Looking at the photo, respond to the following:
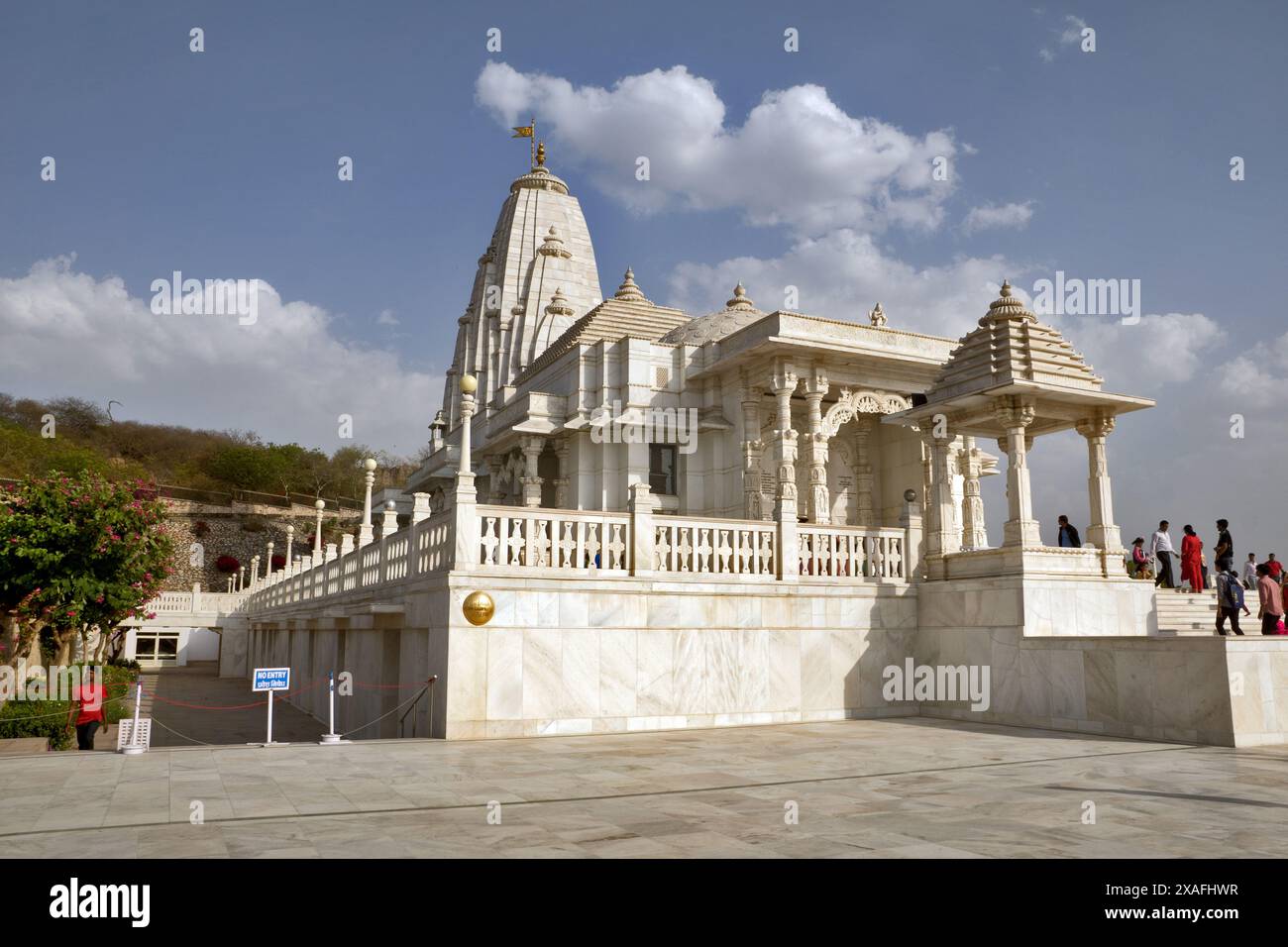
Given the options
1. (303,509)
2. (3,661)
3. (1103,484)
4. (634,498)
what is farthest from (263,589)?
(303,509)

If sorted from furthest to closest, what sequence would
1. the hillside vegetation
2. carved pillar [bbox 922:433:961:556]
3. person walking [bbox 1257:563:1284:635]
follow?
1. the hillside vegetation
2. carved pillar [bbox 922:433:961:556]
3. person walking [bbox 1257:563:1284:635]

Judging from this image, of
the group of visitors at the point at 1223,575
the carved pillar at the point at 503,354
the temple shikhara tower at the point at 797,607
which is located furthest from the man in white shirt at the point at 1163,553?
the carved pillar at the point at 503,354

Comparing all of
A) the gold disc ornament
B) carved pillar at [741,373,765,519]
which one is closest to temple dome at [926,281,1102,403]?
carved pillar at [741,373,765,519]

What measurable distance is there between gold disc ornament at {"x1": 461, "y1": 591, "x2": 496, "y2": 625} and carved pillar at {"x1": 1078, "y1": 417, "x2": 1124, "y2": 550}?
32.2 ft

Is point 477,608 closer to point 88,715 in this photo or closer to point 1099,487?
point 88,715

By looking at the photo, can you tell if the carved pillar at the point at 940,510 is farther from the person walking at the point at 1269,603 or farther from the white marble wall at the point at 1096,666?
the person walking at the point at 1269,603

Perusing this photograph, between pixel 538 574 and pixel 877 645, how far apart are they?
5916mm

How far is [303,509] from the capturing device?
82375mm

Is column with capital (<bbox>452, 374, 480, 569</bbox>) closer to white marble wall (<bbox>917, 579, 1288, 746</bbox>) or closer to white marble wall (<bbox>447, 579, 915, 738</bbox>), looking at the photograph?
white marble wall (<bbox>447, 579, 915, 738</bbox>)

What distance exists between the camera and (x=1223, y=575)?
1364 cm

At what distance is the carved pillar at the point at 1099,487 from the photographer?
15.4m

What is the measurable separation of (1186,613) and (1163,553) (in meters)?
3.24

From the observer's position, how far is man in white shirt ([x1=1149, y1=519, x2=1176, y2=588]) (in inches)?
772

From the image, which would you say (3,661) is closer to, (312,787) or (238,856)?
(312,787)
